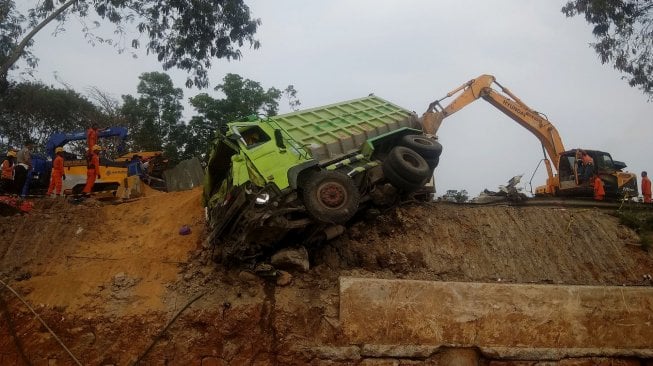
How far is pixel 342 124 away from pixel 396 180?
66.8 inches

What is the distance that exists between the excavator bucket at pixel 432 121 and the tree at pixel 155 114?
9987 millimetres

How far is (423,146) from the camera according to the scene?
9133 millimetres

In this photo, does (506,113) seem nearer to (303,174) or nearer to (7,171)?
(303,174)

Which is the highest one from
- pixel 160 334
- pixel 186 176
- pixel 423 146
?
pixel 423 146

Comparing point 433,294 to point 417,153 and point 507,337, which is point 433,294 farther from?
point 417,153

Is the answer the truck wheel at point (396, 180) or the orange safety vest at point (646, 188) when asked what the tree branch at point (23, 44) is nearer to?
the truck wheel at point (396, 180)

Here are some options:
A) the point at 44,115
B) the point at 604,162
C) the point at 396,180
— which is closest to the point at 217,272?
the point at 396,180

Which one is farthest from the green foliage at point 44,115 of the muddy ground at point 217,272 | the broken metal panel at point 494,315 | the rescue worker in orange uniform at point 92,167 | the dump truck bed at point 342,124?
the broken metal panel at point 494,315

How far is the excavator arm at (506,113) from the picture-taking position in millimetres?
11859

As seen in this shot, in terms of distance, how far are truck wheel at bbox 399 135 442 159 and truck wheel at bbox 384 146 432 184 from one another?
0.44m

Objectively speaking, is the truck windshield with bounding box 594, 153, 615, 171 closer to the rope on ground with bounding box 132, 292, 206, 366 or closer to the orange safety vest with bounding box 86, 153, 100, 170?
the rope on ground with bounding box 132, 292, 206, 366

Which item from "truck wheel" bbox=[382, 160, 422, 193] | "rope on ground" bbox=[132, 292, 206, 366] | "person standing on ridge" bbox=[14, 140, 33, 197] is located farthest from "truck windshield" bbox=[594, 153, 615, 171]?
"person standing on ridge" bbox=[14, 140, 33, 197]

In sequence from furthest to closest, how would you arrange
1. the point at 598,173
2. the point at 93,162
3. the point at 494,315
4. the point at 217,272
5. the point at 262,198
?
the point at 598,173, the point at 93,162, the point at 217,272, the point at 494,315, the point at 262,198

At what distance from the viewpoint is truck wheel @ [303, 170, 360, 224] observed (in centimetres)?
715
